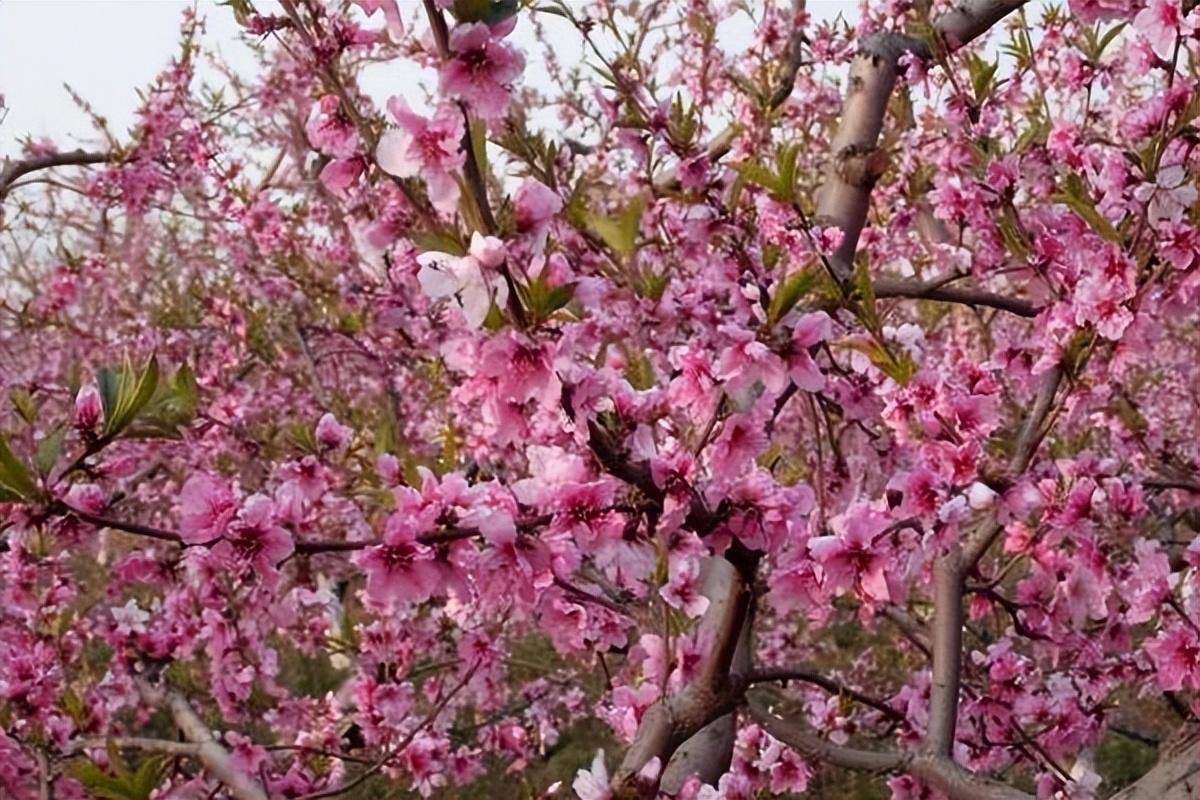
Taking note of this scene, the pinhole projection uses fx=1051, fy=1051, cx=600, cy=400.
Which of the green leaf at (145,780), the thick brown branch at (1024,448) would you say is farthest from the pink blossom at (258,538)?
the thick brown branch at (1024,448)

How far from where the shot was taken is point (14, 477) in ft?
4.46

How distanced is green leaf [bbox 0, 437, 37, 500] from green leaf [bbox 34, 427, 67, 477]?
2 centimetres

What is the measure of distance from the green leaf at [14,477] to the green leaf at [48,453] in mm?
20

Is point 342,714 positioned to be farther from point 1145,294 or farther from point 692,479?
point 1145,294

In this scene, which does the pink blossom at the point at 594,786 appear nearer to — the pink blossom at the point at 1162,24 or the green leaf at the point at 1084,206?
the green leaf at the point at 1084,206

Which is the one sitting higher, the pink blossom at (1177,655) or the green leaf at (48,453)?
the pink blossom at (1177,655)

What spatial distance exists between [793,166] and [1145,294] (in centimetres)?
75

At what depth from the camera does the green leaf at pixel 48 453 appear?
4.62 feet

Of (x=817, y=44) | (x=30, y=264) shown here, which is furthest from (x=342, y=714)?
(x=30, y=264)

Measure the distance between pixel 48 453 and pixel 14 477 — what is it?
0.07 meters

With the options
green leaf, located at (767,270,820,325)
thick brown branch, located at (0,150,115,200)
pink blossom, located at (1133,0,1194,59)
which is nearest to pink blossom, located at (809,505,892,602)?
green leaf, located at (767,270,820,325)

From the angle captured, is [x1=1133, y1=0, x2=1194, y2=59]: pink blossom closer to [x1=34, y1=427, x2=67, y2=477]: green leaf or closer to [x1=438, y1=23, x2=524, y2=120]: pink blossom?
[x1=438, y1=23, x2=524, y2=120]: pink blossom

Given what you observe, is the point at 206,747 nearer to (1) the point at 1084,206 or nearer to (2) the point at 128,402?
(2) the point at 128,402

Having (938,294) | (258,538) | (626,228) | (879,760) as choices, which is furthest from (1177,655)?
(258,538)
